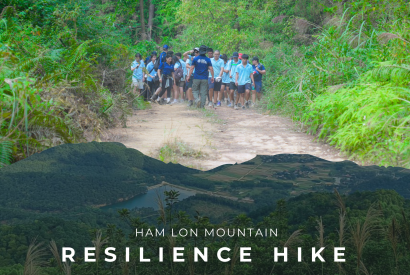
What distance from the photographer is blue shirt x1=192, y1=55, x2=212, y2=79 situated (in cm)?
1357

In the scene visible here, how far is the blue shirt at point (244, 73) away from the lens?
47.0 ft

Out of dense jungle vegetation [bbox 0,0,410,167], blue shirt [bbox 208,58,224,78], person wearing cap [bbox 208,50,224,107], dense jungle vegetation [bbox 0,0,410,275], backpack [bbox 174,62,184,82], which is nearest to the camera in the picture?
dense jungle vegetation [bbox 0,0,410,275]

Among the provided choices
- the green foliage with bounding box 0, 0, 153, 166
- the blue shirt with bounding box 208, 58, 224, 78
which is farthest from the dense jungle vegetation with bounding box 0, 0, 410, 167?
the blue shirt with bounding box 208, 58, 224, 78

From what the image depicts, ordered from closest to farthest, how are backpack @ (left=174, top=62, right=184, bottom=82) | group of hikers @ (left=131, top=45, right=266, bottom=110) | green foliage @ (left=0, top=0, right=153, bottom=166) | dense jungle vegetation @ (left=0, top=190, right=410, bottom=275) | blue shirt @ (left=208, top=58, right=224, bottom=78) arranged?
dense jungle vegetation @ (left=0, top=190, right=410, bottom=275) → green foliage @ (left=0, top=0, right=153, bottom=166) → group of hikers @ (left=131, top=45, right=266, bottom=110) → blue shirt @ (left=208, top=58, right=224, bottom=78) → backpack @ (left=174, top=62, right=184, bottom=82)

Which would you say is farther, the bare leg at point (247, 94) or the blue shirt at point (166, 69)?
the blue shirt at point (166, 69)

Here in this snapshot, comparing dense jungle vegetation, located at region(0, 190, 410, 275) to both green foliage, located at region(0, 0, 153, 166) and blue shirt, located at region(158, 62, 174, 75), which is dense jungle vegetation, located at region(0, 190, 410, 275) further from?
blue shirt, located at region(158, 62, 174, 75)

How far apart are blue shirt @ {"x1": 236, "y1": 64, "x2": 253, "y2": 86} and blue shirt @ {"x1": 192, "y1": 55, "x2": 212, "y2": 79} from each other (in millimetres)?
1179

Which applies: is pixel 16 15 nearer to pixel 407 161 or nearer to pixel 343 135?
pixel 343 135

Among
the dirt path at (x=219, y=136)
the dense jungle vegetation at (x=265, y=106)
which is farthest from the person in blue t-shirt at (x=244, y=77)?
the dense jungle vegetation at (x=265, y=106)

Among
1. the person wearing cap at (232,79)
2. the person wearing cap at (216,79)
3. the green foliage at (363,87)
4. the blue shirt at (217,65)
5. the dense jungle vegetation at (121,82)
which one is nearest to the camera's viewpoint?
the dense jungle vegetation at (121,82)

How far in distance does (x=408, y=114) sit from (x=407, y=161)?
109cm

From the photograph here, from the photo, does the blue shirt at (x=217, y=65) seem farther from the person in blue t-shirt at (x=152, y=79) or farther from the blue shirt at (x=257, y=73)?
the person in blue t-shirt at (x=152, y=79)

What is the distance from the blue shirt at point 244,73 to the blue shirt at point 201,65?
1179 millimetres

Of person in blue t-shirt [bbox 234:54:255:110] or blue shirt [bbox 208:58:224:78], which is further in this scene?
blue shirt [bbox 208:58:224:78]
